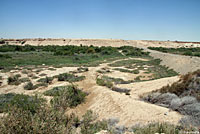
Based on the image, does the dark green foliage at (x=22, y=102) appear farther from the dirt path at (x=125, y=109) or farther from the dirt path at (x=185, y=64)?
the dirt path at (x=185, y=64)

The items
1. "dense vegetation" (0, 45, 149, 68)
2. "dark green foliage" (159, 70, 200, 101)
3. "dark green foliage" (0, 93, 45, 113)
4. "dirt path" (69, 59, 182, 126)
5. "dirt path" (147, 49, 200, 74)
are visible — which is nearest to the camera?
"dirt path" (69, 59, 182, 126)

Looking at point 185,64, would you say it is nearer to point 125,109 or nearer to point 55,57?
point 125,109

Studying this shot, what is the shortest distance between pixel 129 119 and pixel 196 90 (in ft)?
13.5

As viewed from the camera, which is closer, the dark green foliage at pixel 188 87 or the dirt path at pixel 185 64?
the dark green foliage at pixel 188 87


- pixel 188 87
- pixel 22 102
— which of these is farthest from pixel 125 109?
pixel 22 102

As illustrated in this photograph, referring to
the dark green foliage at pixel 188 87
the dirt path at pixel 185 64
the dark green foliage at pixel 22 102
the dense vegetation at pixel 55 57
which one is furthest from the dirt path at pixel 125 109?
the dense vegetation at pixel 55 57

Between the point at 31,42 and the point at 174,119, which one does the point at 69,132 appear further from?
the point at 31,42

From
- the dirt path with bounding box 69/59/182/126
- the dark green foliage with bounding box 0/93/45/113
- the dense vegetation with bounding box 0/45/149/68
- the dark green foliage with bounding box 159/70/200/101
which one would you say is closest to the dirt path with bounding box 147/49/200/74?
the dark green foliage with bounding box 159/70/200/101

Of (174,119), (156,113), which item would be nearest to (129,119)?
(156,113)

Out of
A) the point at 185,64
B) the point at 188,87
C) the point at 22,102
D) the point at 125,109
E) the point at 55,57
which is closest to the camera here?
the point at 125,109

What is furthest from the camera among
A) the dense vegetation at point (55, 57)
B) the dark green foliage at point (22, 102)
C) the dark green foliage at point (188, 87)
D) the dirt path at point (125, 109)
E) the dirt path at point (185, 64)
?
the dense vegetation at point (55, 57)

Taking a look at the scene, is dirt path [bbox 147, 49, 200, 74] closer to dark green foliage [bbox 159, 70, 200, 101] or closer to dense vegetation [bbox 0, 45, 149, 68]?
dark green foliage [bbox 159, 70, 200, 101]

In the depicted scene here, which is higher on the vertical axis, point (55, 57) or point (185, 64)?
point (185, 64)

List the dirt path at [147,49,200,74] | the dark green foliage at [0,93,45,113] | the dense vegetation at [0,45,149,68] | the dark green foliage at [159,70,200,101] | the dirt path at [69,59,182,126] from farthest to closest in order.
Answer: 1. the dense vegetation at [0,45,149,68]
2. the dirt path at [147,49,200,74]
3. the dark green foliage at [159,70,200,101]
4. the dark green foliage at [0,93,45,113]
5. the dirt path at [69,59,182,126]
